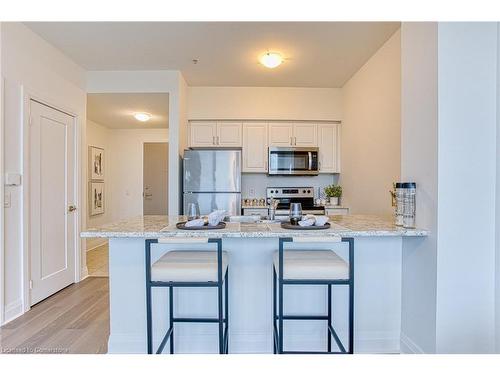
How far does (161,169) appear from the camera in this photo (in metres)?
6.11

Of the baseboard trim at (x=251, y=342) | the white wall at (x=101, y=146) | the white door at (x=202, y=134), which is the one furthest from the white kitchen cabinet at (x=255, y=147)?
A: the white wall at (x=101, y=146)

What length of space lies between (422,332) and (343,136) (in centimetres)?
303

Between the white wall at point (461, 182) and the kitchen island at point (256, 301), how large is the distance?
0.36 m

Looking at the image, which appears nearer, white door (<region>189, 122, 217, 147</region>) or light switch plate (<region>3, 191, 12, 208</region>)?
light switch plate (<region>3, 191, 12, 208</region>)

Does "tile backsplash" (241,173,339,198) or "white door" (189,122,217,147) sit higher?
"white door" (189,122,217,147)

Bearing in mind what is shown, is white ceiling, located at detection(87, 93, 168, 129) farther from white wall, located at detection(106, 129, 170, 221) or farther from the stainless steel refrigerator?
the stainless steel refrigerator

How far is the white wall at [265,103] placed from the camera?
4285mm

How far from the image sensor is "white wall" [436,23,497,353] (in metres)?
1.63

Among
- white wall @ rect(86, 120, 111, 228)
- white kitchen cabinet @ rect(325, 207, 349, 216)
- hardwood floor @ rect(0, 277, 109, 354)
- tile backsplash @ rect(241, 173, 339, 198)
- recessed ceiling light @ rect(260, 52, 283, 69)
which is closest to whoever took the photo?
hardwood floor @ rect(0, 277, 109, 354)

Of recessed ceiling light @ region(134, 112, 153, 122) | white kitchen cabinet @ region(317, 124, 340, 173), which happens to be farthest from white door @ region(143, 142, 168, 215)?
white kitchen cabinet @ region(317, 124, 340, 173)

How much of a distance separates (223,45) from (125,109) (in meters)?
2.21

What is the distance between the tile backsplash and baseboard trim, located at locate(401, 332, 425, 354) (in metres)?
2.87
